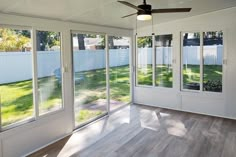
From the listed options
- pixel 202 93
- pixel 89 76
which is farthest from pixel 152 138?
pixel 202 93

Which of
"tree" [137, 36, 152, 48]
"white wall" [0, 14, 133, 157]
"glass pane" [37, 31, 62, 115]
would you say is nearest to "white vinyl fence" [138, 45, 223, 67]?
"tree" [137, 36, 152, 48]

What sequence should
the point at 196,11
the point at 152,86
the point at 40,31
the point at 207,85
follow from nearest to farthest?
the point at 40,31, the point at 196,11, the point at 207,85, the point at 152,86

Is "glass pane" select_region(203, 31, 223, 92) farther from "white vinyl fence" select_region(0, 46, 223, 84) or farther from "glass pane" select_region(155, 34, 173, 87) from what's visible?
"glass pane" select_region(155, 34, 173, 87)

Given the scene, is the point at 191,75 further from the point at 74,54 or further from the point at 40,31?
the point at 40,31

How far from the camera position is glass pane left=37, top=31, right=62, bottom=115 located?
12.3 ft

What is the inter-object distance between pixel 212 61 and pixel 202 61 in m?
0.23

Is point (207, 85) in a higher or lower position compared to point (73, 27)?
lower

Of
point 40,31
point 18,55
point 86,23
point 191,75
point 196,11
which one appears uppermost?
point 196,11

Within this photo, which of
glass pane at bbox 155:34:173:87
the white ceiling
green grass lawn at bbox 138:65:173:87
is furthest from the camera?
green grass lawn at bbox 138:65:173:87

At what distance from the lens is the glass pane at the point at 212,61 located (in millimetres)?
5180

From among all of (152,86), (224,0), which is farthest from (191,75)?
(224,0)

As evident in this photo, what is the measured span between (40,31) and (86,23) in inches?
44.3

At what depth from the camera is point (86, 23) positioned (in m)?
4.55

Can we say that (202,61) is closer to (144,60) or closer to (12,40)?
(144,60)
